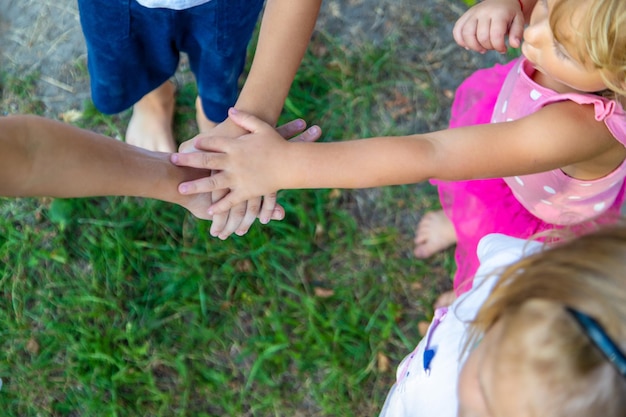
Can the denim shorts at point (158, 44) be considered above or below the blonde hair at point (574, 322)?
below

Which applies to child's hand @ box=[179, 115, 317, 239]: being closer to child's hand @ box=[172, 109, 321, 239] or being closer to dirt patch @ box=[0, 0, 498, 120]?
child's hand @ box=[172, 109, 321, 239]

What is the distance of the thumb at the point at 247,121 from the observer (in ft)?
4.66

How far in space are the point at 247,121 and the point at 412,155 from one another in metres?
0.40

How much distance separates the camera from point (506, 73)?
1869 millimetres

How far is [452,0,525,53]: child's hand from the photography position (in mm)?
1535

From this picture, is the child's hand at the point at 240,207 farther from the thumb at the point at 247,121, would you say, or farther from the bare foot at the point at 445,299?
the bare foot at the point at 445,299

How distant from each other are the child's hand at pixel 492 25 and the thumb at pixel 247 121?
623mm

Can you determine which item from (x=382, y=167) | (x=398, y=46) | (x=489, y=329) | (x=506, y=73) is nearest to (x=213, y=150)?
(x=382, y=167)

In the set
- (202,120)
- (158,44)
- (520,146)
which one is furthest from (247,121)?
(202,120)

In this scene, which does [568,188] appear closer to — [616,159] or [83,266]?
[616,159]

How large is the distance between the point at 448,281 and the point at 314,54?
1.03 metres

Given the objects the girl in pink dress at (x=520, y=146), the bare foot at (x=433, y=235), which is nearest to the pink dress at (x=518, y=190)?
the girl in pink dress at (x=520, y=146)

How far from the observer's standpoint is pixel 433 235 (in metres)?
2.15

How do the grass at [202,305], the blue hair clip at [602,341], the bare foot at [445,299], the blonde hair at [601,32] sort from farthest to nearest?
the bare foot at [445,299] → the grass at [202,305] → the blonde hair at [601,32] → the blue hair clip at [602,341]
